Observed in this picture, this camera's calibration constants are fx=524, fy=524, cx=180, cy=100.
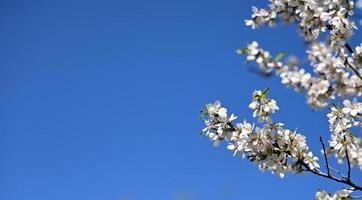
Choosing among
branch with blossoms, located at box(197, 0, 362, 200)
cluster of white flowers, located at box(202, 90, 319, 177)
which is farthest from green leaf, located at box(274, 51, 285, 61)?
cluster of white flowers, located at box(202, 90, 319, 177)

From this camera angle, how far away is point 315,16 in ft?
18.0

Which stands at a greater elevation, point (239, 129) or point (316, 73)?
point (239, 129)

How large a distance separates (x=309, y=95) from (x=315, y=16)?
4.42ft

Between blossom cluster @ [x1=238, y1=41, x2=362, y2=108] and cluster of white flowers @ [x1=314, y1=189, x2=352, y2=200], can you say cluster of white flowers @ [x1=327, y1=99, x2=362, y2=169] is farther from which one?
blossom cluster @ [x1=238, y1=41, x2=362, y2=108]

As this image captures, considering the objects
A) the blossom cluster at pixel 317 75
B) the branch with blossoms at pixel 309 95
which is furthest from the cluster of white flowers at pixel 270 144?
the blossom cluster at pixel 317 75

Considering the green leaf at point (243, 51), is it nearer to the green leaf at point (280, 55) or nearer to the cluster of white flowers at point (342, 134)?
the green leaf at point (280, 55)

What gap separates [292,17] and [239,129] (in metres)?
1.86

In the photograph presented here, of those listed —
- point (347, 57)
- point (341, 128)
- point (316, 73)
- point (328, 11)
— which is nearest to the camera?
point (316, 73)

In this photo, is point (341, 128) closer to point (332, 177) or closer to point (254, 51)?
point (332, 177)

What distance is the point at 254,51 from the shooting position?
457cm

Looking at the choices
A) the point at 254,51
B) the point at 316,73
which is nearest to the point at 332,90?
the point at 316,73

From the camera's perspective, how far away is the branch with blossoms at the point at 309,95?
452 centimetres

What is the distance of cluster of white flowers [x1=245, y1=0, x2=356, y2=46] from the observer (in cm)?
547

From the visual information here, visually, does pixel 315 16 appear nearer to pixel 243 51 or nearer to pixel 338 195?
pixel 243 51
